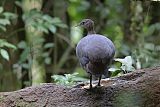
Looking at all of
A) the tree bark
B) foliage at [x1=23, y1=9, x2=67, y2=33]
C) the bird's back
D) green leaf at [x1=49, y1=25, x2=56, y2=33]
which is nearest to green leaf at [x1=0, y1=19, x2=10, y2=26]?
foliage at [x1=23, y1=9, x2=67, y2=33]

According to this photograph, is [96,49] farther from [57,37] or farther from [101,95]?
[57,37]

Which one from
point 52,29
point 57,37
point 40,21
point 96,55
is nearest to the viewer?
point 96,55

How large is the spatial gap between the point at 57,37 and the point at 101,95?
4.42m

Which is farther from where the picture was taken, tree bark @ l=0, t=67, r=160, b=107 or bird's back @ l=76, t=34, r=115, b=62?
tree bark @ l=0, t=67, r=160, b=107

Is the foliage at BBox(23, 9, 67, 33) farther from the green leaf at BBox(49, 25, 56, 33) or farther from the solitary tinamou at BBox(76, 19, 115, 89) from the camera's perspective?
the solitary tinamou at BBox(76, 19, 115, 89)

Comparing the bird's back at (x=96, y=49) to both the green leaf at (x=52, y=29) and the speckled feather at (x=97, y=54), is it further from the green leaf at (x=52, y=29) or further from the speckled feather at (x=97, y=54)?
the green leaf at (x=52, y=29)

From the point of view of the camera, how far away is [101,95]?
363 cm

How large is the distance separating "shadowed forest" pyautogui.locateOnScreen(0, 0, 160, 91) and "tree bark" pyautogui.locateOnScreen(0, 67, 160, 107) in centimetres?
47

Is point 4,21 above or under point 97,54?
above

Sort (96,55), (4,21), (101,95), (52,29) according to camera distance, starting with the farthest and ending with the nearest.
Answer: (52,29) → (4,21) → (101,95) → (96,55)

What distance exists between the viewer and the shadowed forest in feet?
19.2

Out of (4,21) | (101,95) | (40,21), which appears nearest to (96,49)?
(101,95)

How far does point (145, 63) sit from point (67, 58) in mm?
2531

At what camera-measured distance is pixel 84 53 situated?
346 cm
